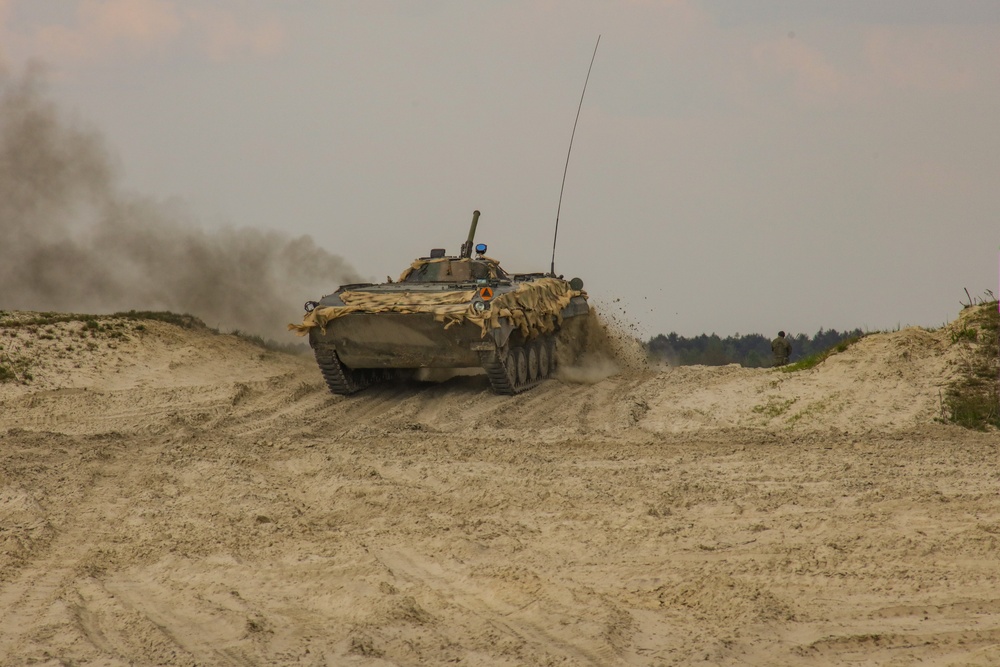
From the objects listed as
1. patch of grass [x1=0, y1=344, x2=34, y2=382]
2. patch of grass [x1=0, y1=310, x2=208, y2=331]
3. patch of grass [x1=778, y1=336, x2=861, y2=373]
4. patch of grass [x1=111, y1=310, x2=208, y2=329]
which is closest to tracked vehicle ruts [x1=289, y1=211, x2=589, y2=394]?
patch of grass [x1=778, y1=336, x2=861, y2=373]

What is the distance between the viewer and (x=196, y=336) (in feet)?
61.9

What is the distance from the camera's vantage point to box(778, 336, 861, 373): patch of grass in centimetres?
1348

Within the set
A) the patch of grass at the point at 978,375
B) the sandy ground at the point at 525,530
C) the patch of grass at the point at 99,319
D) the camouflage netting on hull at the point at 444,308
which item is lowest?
the sandy ground at the point at 525,530

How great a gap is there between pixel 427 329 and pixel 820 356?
446 centimetres

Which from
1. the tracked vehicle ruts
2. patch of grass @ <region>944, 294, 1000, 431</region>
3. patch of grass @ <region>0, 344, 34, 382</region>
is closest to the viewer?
patch of grass @ <region>944, 294, 1000, 431</region>

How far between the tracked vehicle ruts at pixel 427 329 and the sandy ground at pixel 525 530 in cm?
74

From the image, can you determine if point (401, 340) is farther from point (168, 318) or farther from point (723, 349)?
point (723, 349)

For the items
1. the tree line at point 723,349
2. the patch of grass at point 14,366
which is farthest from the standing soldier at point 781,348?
the patch of grass at point 14,366

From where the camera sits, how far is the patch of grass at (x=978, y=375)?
11.0 metres

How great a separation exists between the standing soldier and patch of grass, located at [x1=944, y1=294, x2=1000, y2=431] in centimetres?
573

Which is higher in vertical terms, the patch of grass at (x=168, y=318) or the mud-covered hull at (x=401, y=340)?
the patch of grass at (x=168, y=318)

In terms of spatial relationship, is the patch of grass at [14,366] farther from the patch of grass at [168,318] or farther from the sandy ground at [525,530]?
the patch of grass at [168,318]

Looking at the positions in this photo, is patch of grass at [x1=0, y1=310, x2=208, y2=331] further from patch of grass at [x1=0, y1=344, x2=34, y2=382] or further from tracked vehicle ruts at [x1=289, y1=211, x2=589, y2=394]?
tracked vehicle ruts at [x1=289, y1=211, x2=589, y2=394]

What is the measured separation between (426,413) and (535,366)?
2679mm
